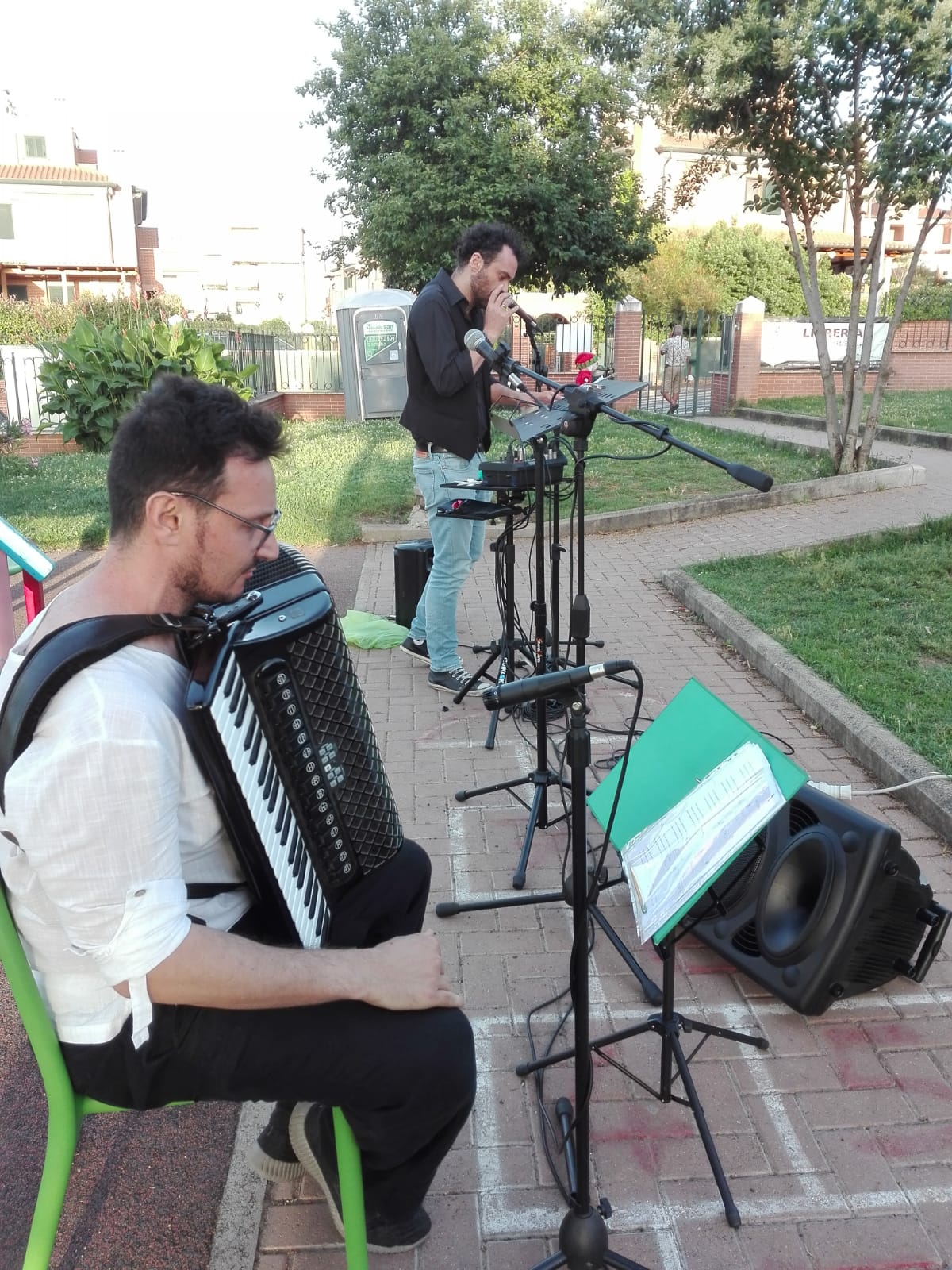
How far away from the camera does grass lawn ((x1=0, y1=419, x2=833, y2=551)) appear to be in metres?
9.37

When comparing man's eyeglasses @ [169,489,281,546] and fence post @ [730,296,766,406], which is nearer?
man's eyeglasses @ [169,489,281,546]

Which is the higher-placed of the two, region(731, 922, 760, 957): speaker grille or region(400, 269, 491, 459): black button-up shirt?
region(400, 269, 491, 459): black button-up shirt

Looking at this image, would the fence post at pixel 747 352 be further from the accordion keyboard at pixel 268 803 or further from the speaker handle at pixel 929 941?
the accordion keyboard at pixel 268 803

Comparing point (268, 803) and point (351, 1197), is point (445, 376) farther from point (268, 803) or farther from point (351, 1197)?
point (351, 1197)

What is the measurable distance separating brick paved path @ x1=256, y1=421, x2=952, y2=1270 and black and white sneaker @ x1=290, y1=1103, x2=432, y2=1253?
55 mm

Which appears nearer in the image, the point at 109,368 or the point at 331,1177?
the point at 331,1177

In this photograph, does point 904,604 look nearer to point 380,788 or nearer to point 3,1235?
point 380,788

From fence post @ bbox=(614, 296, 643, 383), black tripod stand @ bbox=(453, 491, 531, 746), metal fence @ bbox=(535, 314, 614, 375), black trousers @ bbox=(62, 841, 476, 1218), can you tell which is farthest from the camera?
metal fence @ bbox=(535, 314, 614, 375)

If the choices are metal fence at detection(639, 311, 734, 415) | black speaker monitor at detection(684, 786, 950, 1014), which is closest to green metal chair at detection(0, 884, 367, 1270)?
black speaker monitor at detection(684, 786, 950, 1014)

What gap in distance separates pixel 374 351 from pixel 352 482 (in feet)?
27.8

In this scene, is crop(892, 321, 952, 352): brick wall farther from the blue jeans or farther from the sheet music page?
the sheet music page

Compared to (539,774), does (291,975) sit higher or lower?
higher

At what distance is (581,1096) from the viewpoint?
1.85 metres

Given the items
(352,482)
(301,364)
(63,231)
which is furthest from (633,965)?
(63,231)
